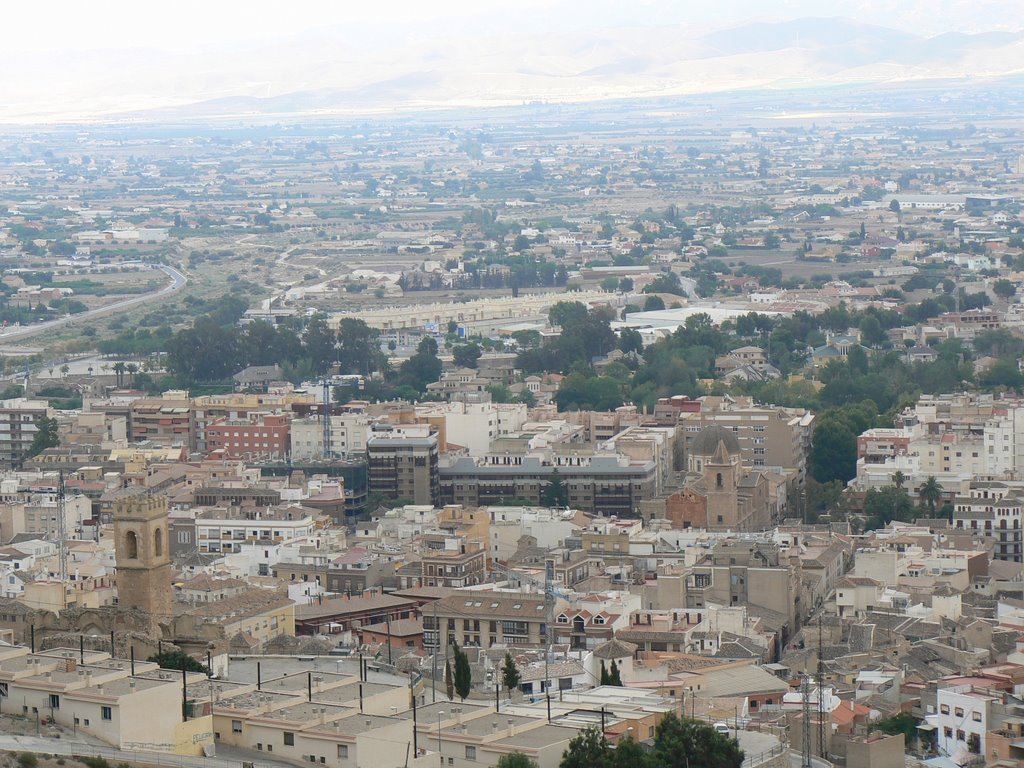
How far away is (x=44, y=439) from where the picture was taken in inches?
1871

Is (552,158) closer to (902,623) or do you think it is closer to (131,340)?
(131,340)

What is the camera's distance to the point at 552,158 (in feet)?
562

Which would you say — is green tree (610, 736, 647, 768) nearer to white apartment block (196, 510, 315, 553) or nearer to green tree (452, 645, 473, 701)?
green tree (452, 645, 473, 701)

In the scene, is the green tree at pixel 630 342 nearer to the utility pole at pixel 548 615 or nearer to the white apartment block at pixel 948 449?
the white apartment block at pixel 948 449

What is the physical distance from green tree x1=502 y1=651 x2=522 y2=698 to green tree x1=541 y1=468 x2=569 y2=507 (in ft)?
51.4

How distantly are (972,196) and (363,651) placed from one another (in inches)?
3841

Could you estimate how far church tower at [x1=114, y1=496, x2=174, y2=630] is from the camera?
87.4 feet

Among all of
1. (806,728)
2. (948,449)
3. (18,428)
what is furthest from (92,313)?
(806,728)

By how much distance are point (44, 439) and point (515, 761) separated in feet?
93.2

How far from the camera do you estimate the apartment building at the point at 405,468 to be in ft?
138

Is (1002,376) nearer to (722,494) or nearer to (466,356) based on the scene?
(466,356)

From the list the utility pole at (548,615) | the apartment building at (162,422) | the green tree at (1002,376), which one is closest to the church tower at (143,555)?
the utility pole at (548,615)

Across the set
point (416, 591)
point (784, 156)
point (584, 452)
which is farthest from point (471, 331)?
point (784, 156)

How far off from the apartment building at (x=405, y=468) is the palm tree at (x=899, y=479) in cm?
650
